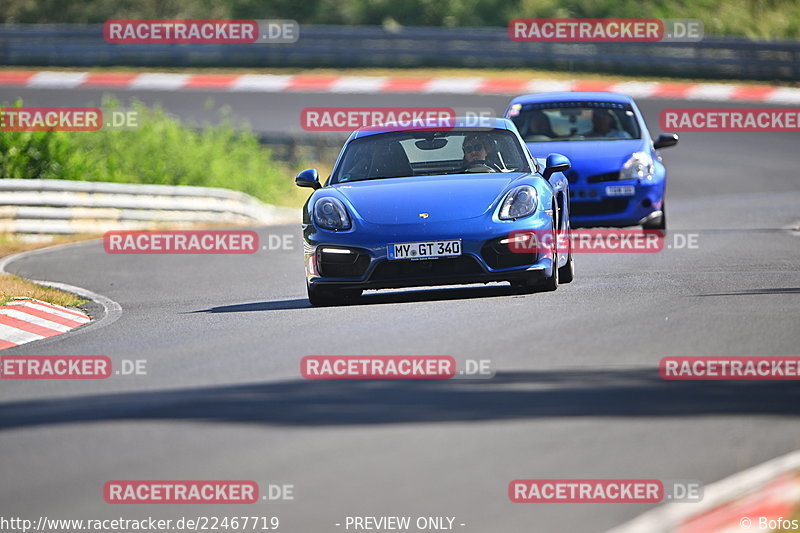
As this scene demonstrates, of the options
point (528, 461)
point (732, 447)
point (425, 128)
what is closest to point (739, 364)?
point (732, 447)

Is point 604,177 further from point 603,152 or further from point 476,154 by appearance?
point 476,154

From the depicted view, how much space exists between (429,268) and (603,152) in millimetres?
5940

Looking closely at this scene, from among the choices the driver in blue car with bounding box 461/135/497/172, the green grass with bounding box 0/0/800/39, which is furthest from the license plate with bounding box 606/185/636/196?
the green grass with bounding box 0/0/800/39

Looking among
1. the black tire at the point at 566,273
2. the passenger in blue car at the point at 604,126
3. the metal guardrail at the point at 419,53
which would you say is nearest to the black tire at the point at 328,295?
the black tire at the point at 566,273

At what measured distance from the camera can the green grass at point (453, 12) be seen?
3669 centimetres

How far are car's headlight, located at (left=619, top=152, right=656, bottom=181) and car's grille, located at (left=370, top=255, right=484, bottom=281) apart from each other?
5.57 metres

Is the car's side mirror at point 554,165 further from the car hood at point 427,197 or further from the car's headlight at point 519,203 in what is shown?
the car's headlight at point 519,203

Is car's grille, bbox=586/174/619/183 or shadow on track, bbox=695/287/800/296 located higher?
car's grille, bbox=586/174/619/183

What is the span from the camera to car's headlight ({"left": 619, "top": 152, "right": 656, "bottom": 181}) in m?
15.2

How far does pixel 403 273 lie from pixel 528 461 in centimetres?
453

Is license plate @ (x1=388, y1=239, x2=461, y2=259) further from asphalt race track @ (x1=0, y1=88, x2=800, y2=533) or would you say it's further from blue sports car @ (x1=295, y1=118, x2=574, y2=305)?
asphalt race track @ (x1=0, y1=88, x2=800, y2=533)

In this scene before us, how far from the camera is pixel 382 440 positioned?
595cm

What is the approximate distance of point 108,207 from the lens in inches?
809

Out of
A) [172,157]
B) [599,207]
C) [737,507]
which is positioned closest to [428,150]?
[599,207]
